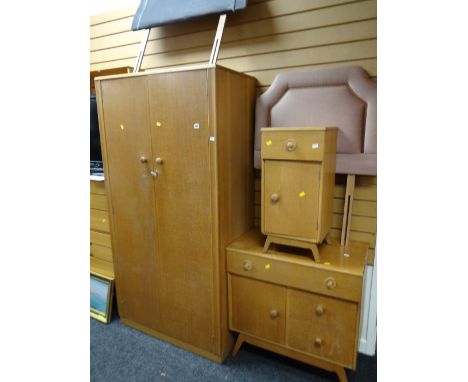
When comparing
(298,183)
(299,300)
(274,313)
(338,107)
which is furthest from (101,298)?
(338,107)

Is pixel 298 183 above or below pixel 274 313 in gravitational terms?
above

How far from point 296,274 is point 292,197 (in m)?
0.43

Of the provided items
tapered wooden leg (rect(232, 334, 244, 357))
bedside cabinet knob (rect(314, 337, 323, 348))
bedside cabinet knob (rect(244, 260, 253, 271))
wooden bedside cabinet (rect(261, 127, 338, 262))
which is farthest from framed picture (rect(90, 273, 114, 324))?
bedside cabinet knob (rect(314, 337, 323, 348))

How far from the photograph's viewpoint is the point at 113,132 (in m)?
1.96

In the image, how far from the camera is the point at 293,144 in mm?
1504

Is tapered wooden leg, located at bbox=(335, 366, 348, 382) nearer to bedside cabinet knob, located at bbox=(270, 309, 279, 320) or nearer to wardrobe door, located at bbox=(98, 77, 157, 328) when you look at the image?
bedside cabinet knob, located at bbox=(270, 309, 279, 320)

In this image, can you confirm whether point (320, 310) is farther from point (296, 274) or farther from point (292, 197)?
point (292, 197)

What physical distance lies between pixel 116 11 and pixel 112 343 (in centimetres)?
260

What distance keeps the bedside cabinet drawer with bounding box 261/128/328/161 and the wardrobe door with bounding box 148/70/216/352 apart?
0.34 metres

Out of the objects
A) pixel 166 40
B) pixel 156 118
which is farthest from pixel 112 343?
pixel 166 40

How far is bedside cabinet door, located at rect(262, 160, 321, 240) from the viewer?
153 cm

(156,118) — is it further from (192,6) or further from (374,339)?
(374,339)

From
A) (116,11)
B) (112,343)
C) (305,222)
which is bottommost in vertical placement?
(112,343)

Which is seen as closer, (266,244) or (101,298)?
(266,244)
